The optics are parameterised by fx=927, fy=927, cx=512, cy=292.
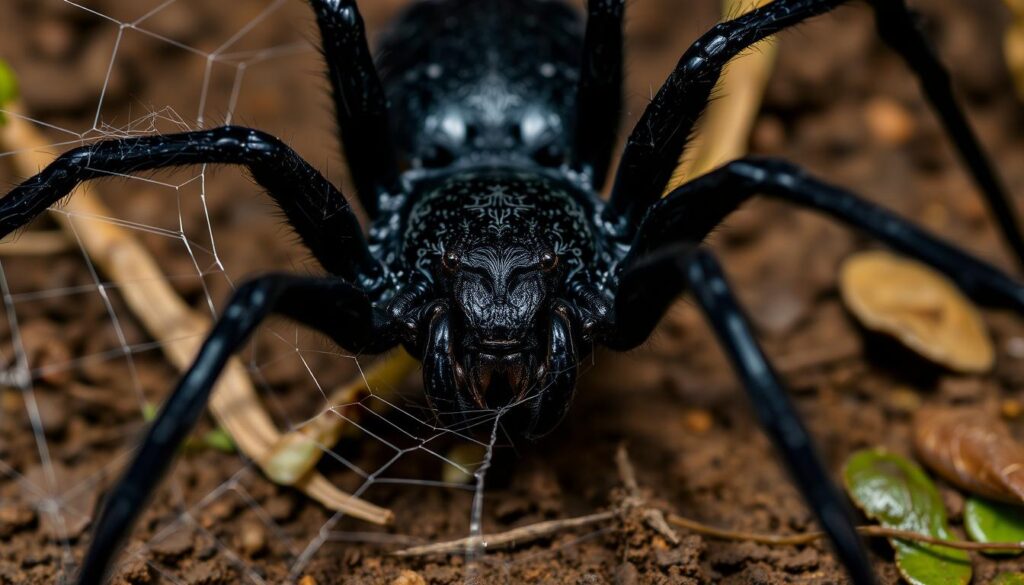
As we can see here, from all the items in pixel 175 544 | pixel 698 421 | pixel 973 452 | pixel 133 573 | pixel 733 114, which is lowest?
pixel 133 573

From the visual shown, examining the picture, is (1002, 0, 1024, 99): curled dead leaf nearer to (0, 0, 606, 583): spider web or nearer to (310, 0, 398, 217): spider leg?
(310, 0, 398, 217): spider leg

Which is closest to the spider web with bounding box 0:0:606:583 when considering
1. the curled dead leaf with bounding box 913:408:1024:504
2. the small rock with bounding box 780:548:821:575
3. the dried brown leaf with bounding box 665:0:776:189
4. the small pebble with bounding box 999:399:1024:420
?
the small rock with bounding box 780:548:821:575

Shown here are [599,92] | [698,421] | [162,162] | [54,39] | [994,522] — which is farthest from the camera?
[54,39]

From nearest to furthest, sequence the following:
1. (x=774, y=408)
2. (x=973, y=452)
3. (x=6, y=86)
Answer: (x=774, y=408)
(x=973, y=452)
(x=6, y=86)

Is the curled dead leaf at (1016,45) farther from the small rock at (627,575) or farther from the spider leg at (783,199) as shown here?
the small rock at (627,575)

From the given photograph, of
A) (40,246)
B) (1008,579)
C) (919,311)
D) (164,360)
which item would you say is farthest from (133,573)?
(919,311)

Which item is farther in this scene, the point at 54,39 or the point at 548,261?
the point at 54,39

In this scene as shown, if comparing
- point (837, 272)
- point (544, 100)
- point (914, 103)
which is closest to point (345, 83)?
point (544, 100)

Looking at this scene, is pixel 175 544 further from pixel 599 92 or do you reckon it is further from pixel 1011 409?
pixel 1011 409
